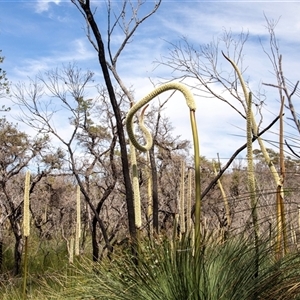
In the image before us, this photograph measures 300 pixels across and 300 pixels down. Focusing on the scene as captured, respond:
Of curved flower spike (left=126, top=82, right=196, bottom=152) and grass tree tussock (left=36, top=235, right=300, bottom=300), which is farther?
curved flower spike (left=126, top=82, right=196, bottom=152)

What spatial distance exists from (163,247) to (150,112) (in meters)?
7.29

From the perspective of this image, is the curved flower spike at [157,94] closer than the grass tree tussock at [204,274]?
No

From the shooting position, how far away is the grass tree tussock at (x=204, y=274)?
2607mm

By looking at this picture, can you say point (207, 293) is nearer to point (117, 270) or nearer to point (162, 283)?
point (162, 283)

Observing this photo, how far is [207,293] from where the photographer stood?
8.96 feet

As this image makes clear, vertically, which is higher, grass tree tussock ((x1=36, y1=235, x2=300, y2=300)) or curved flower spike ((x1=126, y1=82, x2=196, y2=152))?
curved flower spike ((x1=126, y1=82, x2=196, y2=152))

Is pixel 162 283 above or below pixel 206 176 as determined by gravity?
below

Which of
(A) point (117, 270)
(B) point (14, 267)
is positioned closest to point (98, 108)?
(B) point (14, 267)

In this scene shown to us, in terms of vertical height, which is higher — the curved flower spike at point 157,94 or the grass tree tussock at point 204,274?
the curved flower spike at point 157,94

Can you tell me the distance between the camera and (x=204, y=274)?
A: 2707 millimetres

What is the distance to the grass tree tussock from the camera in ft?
8.55

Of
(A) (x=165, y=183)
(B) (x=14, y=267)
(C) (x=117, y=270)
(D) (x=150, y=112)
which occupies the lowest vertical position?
(B) (x=14, y=267)

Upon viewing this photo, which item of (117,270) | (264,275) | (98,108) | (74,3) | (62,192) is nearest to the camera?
(264,275)

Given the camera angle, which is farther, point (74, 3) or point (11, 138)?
point (11, 138)
